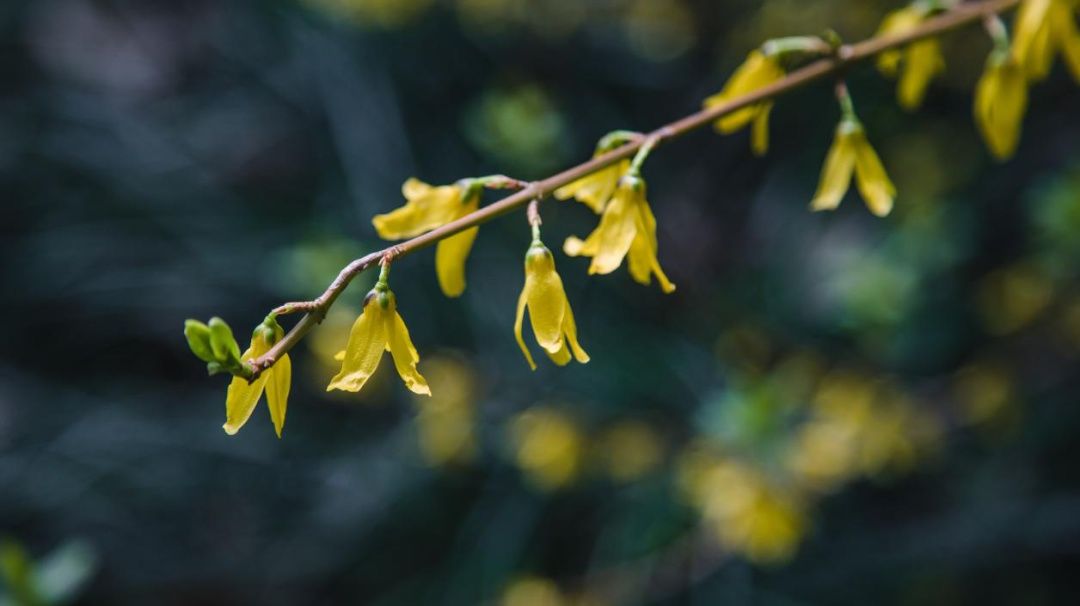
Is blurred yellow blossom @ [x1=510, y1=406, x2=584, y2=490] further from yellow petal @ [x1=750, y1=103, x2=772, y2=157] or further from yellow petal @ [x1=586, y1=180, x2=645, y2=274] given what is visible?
yellow petal @ [x1=586, y1=180, x2=645, y2=274]

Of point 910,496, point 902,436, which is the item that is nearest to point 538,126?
point 902,436

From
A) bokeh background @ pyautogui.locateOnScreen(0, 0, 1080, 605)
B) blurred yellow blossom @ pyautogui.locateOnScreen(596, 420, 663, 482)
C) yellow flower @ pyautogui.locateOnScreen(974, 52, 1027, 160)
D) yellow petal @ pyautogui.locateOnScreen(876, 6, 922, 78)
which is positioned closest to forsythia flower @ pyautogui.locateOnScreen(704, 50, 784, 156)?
yellow petal @ pyautogui.locateOnScreen(876, 6, 922, 78)

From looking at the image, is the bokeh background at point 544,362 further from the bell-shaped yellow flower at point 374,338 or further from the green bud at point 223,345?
the green bud at point 223,345

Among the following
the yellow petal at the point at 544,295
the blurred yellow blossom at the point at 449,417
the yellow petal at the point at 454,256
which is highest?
the blurred yellow blossom at the point at 449,417

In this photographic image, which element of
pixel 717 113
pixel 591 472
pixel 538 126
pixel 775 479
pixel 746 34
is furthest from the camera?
pixel 746 34

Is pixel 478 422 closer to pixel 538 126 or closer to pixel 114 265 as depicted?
pixel 538 126

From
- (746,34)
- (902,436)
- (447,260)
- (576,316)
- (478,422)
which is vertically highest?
(746,34)

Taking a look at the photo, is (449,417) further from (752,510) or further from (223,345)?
(223,345)

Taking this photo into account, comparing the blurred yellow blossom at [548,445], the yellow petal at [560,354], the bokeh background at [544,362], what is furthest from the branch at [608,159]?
the blurred yellow blossom at [548,445]
